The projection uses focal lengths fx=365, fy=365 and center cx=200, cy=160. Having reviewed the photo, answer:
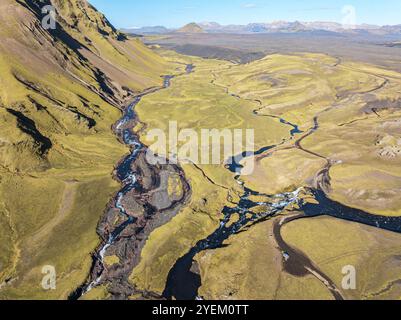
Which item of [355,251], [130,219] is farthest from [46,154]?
[355,251]

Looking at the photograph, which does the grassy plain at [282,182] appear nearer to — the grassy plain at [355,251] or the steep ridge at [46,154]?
the grassy plain at [355,251]

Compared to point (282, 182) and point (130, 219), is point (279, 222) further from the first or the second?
point (130, 219)

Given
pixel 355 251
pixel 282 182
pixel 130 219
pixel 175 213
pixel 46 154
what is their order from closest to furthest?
pixel 355 251 → pixel 130 219 → pixel 175 213 → pixel 282 182 → pixel 46 154

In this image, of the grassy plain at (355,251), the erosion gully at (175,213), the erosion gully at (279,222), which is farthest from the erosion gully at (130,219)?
the grassy plain at (355,251)

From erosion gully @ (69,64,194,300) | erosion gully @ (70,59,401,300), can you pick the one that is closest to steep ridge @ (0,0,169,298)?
erosion gully @ (69,64,194,300)

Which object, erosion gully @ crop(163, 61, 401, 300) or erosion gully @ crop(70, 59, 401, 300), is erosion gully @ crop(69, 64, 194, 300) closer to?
erosion gully @ crop(70, 59, 401, 300)
